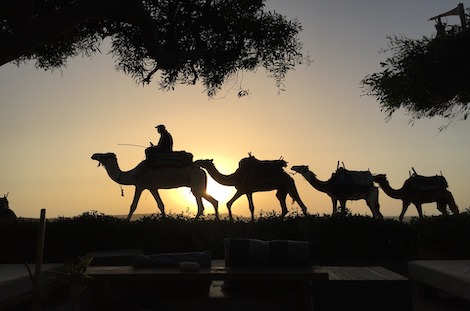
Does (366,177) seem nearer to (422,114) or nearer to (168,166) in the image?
(422,114)

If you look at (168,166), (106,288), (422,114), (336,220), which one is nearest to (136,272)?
(106,288)

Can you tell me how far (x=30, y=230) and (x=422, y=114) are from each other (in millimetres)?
15428

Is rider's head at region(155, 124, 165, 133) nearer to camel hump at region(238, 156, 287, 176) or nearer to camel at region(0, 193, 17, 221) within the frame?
camel hump at region(238, 156, 287, 176)

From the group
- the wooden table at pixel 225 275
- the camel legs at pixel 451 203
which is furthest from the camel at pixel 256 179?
the wooden table at pixel 225 275

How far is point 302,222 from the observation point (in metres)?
11.0

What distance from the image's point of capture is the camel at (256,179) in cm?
1525

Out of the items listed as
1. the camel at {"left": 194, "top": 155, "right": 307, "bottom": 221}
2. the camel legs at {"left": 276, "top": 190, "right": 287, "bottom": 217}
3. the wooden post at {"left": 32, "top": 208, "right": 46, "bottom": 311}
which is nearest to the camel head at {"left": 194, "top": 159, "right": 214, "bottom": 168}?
the camel at {"left": 194, "top": 155, "right": 307, "bottom": 221}

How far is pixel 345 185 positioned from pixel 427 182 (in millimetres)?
3808

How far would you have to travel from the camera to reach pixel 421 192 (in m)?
18.2

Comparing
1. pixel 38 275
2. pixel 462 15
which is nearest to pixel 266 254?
pixel 38 275

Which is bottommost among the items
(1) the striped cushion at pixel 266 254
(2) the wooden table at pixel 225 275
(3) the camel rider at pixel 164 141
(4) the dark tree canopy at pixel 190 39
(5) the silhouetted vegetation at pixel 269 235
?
(2) the wooden table at pixel 225 275

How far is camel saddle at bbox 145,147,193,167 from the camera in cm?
1471

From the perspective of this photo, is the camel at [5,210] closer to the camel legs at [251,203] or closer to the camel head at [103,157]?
the camel head at [103,157]

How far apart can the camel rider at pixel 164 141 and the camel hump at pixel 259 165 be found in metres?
2.23
